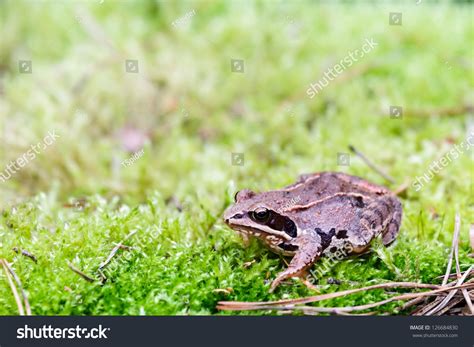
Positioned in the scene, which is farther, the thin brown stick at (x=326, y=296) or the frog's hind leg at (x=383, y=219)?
the frog's hind leg at (x=383, y=219)

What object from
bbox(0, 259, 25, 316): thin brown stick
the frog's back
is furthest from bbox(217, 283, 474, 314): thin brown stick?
bbox(0, 259, 25, 316): thin brown stick

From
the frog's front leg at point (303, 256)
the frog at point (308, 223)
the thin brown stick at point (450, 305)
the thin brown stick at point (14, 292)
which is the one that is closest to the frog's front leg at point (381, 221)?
the frog at point (308, 223)

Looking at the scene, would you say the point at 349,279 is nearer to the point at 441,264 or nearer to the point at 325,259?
the point at 325,259

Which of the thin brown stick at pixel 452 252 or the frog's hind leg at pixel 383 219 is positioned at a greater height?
the frog's hind leg at pixel 383 219

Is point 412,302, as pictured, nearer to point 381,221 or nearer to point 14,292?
point 381,221

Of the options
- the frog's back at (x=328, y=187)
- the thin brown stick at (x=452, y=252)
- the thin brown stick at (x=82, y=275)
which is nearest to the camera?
the thin brown stick at (x=82, y=275)

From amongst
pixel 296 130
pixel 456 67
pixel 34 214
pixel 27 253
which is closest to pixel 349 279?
pixel 27 253

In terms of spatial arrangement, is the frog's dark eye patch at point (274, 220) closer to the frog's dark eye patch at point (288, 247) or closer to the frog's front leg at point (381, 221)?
the frog's dark eye patch at point (288, 247)
